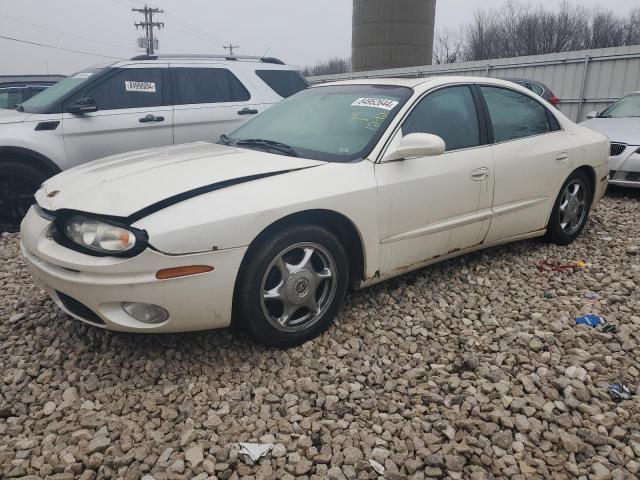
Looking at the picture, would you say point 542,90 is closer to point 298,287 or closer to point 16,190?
Result: point 298,287

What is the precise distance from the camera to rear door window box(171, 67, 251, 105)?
19.5 ft

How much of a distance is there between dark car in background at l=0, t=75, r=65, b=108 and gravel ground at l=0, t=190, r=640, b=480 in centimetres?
687

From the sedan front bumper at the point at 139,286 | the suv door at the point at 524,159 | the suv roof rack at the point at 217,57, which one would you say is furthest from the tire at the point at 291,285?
the suv roof rack at the point at 217,57

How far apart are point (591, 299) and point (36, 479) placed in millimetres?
3367

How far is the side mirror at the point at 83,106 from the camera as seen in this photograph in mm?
5164

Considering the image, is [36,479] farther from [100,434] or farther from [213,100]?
[213,100]

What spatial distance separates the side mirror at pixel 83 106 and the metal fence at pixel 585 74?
25.2 ft

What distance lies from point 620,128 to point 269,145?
5908 millimetres

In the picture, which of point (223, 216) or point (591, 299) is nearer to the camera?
point (223, 216)

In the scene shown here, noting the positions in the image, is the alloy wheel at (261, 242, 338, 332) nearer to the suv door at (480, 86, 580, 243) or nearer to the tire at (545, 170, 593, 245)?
the suv door at (480, 86, 580, 243)

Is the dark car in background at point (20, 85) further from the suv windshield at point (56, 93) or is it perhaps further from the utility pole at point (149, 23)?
the utility pole at point (149, 23)

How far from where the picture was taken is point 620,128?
23.0 feet

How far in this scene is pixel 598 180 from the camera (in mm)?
4602

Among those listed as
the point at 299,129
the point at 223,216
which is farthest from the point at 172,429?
the point at 299,129
